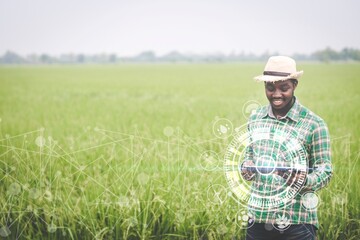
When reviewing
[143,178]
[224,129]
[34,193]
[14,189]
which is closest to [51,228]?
[34,193]

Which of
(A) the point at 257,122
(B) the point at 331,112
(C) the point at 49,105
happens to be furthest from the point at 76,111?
(A) the point at 257,122

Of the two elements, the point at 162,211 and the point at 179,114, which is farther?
the point at 179,114

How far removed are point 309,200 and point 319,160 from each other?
0.57 feet

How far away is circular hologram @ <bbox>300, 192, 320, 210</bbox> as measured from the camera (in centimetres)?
129

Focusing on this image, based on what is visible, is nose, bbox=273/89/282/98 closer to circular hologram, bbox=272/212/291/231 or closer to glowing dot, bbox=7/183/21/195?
circular hologram, bbox=272/212/291/231

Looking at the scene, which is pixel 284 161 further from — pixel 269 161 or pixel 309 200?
pixel 309 200

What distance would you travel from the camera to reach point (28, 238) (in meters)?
1.85

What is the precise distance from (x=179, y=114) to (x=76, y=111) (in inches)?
54.3

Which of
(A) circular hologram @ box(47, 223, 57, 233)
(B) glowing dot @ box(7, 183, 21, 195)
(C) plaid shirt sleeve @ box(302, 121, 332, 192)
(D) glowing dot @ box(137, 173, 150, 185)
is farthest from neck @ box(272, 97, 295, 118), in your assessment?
(B) glowing dot @ box(7, 183, 21, 195)

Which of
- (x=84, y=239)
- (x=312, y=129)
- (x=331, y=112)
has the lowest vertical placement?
(x=84, y=239)

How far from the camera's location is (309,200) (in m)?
1.30

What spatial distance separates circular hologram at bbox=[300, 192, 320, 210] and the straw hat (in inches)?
15.9

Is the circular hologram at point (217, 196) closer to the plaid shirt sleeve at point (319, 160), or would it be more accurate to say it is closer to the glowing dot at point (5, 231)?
the plaid shirt sleeve at point (319, 160)

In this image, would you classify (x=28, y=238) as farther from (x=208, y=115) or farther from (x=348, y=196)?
(x=208, y=115)
